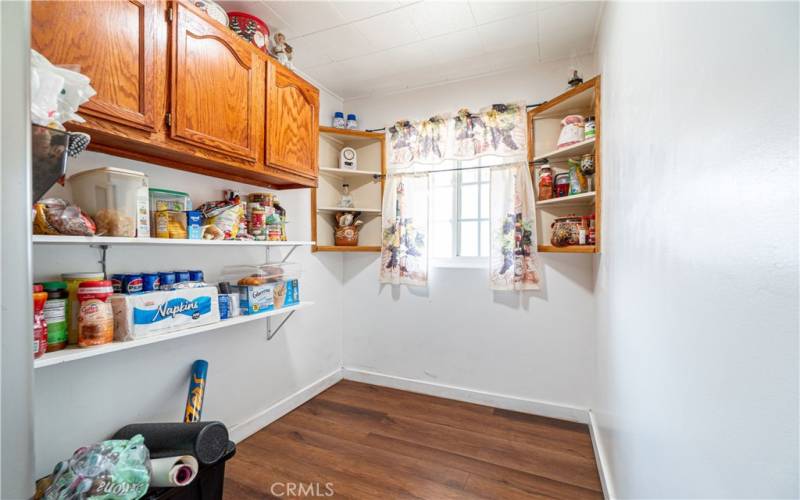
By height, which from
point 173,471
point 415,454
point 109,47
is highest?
point 109,47

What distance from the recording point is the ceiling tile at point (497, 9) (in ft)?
5.97

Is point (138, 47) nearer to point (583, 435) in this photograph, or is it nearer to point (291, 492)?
point (291, 492)

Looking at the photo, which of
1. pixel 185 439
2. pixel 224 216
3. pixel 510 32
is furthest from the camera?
pixel 510 32

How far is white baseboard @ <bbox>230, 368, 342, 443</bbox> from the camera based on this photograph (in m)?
2.08

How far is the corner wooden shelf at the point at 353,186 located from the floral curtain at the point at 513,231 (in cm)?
97

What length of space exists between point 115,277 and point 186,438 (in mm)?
720

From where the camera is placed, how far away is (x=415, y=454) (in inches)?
77.4

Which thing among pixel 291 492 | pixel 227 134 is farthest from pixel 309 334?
pixel 227 134

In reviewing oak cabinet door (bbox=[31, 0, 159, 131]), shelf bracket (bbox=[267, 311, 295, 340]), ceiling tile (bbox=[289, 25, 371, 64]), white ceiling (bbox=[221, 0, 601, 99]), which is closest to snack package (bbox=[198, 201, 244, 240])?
oak cabinet door (bbox=[31, 0, 159, 131])

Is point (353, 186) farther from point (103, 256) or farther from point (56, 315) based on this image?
point (56, 315)

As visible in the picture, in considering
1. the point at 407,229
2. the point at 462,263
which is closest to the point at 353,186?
the point at 407,229

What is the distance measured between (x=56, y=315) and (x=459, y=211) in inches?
93.6

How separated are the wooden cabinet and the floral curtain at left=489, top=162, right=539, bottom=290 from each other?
4.61 ft

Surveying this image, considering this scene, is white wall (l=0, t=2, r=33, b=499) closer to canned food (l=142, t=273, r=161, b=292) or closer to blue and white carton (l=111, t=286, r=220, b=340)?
blue and white carton (l=111, t=286, r=220, b=340)
